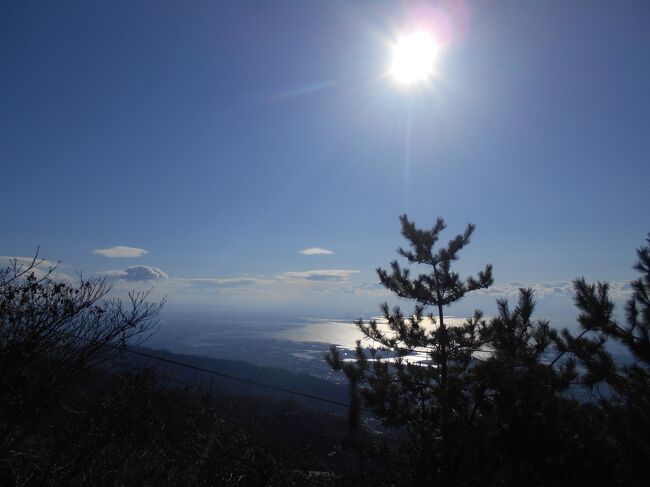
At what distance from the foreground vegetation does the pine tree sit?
50 mm

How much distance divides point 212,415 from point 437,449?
3964 millimetres

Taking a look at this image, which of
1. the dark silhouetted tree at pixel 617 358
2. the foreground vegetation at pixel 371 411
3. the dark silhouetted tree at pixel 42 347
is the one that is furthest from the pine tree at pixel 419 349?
the dark silhouetted tree at pixel 42 347

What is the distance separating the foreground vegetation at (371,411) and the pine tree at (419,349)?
5 centimetres

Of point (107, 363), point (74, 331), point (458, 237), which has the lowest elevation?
point (107, 363)

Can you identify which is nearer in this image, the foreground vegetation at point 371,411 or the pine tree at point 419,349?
the foreground vegetation at point 371,411

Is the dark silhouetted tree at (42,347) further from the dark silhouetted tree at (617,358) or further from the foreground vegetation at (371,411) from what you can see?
the dark silhouetted tree at (617,358)

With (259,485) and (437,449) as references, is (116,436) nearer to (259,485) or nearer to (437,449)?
(259,485)

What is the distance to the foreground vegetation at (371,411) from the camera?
351cm

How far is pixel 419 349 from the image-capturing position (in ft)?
25.5

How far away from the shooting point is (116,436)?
204 inches

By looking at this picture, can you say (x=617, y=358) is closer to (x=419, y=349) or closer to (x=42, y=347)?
(x=419, y=349)

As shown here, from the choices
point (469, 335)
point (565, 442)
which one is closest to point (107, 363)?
point (565, 442)

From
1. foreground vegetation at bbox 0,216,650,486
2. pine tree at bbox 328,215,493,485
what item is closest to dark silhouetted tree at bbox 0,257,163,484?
foreground vegetation at bbox 0,216,650,486

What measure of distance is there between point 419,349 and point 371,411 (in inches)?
69.3
